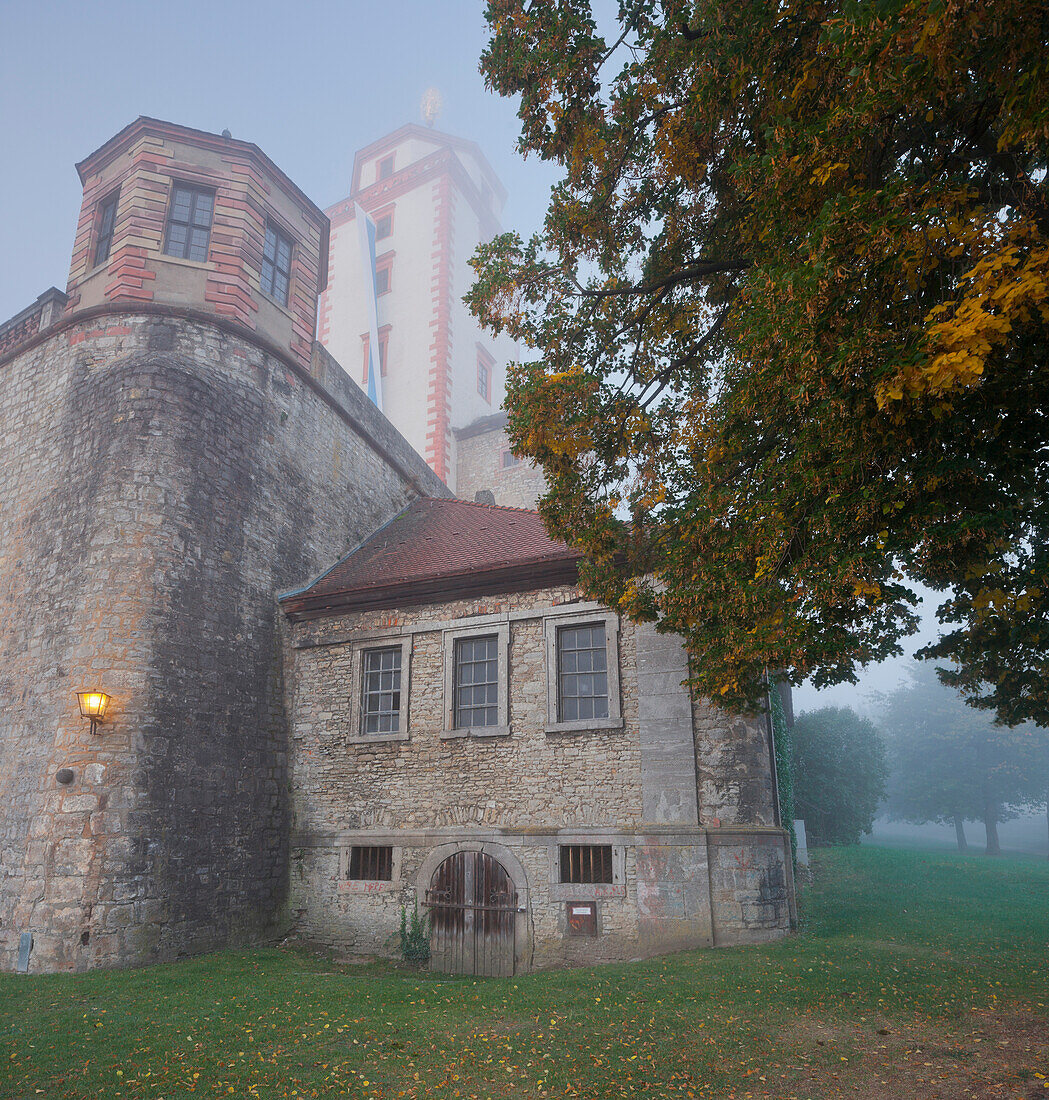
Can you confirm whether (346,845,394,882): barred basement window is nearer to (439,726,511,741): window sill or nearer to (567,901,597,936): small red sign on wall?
(439,726,511,741): window sill

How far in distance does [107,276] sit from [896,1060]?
15.3 metres

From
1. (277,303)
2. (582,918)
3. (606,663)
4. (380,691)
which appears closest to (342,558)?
(380,691)

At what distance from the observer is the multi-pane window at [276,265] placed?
49.3 feet

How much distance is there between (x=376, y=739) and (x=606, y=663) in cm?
397

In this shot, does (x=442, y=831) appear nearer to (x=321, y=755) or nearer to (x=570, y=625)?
(x=321, y=755)

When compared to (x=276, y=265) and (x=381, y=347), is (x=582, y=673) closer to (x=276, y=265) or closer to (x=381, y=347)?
(x=276, y=265)

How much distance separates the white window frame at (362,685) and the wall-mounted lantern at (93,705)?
3.71m

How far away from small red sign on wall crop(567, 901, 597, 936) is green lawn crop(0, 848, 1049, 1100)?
1259 millimetres

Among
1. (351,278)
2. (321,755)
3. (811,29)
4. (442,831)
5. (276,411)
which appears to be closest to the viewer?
(811,29)

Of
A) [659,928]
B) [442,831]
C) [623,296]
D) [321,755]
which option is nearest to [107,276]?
[321,755]

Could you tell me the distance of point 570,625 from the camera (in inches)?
460

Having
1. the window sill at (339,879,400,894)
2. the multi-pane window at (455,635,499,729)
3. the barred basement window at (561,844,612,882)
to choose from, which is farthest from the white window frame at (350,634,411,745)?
the barred basement window at (561,844,612,882)

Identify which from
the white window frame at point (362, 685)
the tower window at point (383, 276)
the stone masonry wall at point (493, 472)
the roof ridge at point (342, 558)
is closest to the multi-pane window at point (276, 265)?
the roof ridge at point (342, 558)

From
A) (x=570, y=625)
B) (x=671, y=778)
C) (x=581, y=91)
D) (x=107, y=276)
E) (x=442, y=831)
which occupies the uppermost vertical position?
(x=107, y=276)
